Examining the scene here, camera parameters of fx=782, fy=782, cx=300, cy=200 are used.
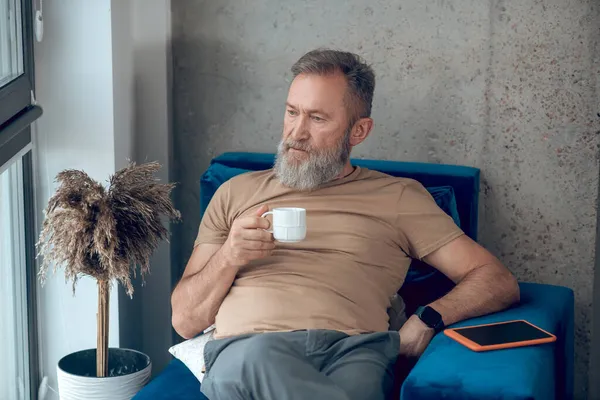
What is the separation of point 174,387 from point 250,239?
0.44 metres

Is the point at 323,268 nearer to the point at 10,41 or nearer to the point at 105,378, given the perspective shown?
the point at 105,378

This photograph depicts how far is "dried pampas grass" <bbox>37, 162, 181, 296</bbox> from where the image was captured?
6.59ft

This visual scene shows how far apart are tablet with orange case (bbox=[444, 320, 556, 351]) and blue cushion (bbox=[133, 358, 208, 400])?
0.64 m

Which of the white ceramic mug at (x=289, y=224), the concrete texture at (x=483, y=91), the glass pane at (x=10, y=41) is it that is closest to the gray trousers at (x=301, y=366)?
the white ceramic mug at (x=289, y=224)

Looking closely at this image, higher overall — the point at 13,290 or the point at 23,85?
the point at 23,85

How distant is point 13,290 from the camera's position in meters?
2.38

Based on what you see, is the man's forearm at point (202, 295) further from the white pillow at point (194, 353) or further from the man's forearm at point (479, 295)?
the man's forearm at point (479, 295)

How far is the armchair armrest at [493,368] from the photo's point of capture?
1520 mm

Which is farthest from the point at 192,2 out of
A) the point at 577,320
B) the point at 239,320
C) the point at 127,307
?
the point at 577,320

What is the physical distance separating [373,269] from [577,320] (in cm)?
78

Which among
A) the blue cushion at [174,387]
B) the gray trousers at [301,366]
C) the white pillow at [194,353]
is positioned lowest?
the blue cushion at [174,387]

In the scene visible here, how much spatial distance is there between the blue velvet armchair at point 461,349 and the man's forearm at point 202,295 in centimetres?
13

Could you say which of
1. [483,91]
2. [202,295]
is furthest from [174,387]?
[483,91]

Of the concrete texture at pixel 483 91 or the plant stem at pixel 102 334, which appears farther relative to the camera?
the concrete texture at pixel 483 91
